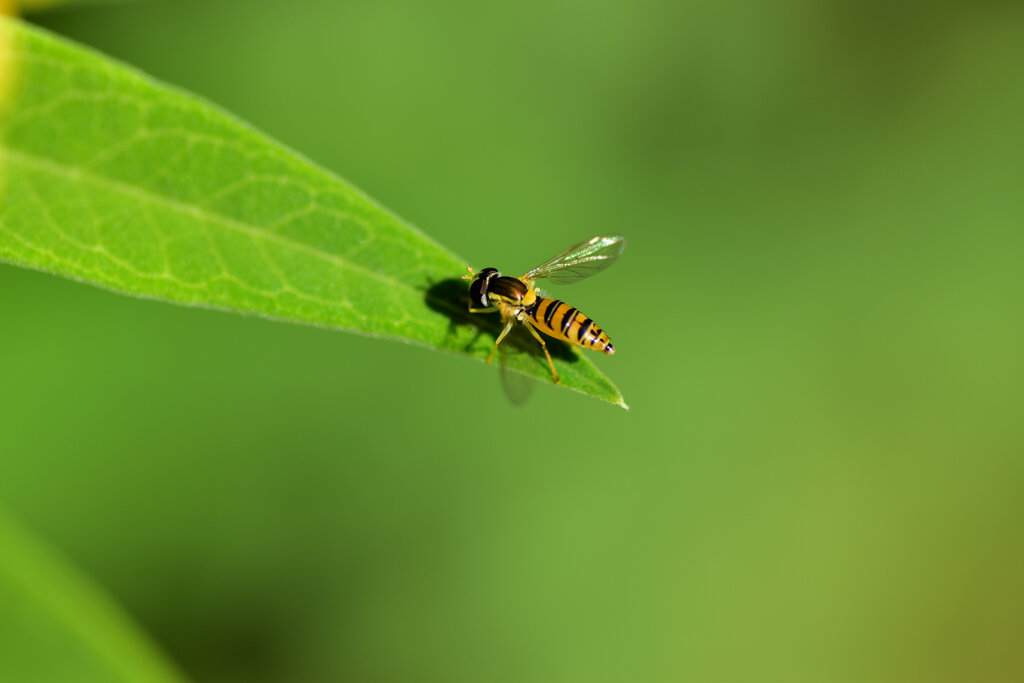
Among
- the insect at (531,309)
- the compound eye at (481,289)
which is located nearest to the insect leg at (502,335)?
the insect at (531,309)

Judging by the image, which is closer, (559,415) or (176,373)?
(176,373)

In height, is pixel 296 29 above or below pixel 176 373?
above

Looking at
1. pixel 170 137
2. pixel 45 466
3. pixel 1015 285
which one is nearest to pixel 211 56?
pixel 45 466

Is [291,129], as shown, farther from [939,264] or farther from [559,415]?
[939,264]

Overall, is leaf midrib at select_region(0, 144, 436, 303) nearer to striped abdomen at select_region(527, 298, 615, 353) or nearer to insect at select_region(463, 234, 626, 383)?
insect at select_region(463, 234, 626, 383)

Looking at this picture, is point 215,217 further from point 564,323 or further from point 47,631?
point 564,323

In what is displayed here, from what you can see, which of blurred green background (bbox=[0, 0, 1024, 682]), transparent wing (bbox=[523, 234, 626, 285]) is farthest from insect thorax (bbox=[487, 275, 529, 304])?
blurred green background (bbox=[0, 0, 1024, 682])
